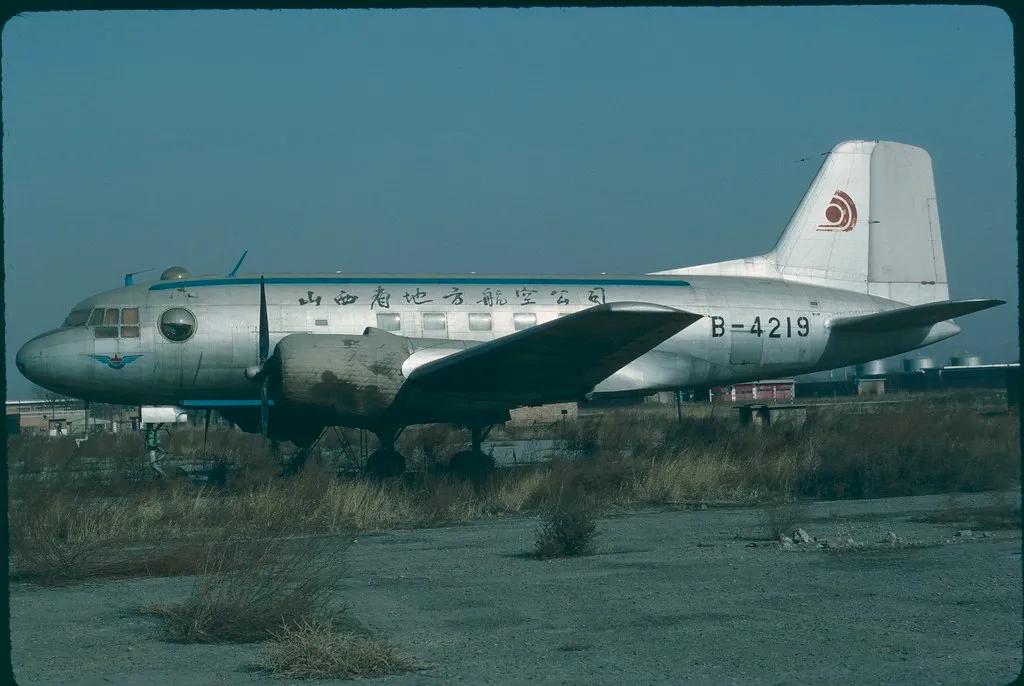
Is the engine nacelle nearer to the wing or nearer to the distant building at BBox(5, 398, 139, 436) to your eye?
the wing

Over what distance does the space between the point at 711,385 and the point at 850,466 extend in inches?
157

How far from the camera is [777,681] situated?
573cm

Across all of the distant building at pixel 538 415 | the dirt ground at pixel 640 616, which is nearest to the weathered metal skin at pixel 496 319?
the dirt ground at pixel 640 616

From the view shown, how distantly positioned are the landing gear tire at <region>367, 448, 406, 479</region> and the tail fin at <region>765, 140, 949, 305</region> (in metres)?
9.04

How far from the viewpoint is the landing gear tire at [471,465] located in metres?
17.3

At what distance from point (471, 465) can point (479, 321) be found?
258cm

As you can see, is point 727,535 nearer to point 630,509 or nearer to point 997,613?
point 630,509

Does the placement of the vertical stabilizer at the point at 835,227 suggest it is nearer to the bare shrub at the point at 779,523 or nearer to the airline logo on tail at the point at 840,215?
the airline logo on tail at the point at 840,215

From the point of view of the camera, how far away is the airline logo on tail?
2142 centimetres

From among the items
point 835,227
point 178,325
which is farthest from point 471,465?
point 835,227

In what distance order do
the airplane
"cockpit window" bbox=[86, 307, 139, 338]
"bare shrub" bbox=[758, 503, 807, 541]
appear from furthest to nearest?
"cockpit window" bbox=[86, 307, 139, 338] → the airplane → "bare shrub" bbox=[758, 503, 807, 541]

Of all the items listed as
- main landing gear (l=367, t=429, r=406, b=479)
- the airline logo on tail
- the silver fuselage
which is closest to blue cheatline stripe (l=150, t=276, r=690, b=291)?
the silver fuselage

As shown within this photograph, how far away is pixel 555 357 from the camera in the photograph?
1606cm

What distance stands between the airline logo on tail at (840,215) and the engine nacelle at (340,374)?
10.4 m
